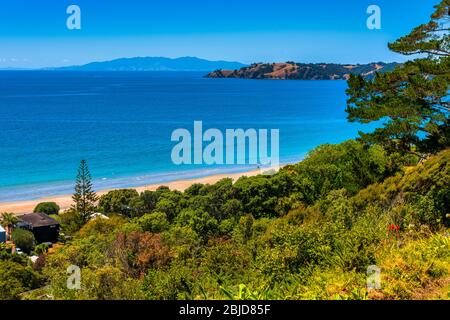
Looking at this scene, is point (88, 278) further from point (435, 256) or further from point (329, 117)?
point (329, 117)

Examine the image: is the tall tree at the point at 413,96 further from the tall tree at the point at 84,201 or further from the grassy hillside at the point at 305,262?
the tall tree at the point at 84,201

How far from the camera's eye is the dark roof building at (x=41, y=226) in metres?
31.1

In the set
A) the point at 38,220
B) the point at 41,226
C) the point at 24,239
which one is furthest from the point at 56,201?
the point at 24,239

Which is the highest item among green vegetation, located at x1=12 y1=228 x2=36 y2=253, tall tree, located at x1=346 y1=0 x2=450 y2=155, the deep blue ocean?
tall tree, located at x1=346 y1=0 x2=450 y2=155

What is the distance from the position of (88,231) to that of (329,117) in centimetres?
7024

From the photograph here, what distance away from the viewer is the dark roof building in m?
31.1

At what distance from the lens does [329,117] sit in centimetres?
9175

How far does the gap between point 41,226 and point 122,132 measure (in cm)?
4367

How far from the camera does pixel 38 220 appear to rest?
104ft

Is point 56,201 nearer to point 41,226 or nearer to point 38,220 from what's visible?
point 38,220

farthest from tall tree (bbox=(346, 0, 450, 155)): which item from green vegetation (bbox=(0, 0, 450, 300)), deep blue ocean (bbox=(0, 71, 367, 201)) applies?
deep blue ocean (bbox=(0, 71, 367, 201))

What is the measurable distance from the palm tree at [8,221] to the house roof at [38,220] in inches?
22.2

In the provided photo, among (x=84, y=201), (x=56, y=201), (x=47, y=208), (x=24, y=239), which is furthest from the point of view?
(x=56, y=201)

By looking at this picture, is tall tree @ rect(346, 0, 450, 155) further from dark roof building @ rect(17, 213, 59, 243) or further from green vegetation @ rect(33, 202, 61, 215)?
green vegetation @ rect(33, 202, 61, 215)
